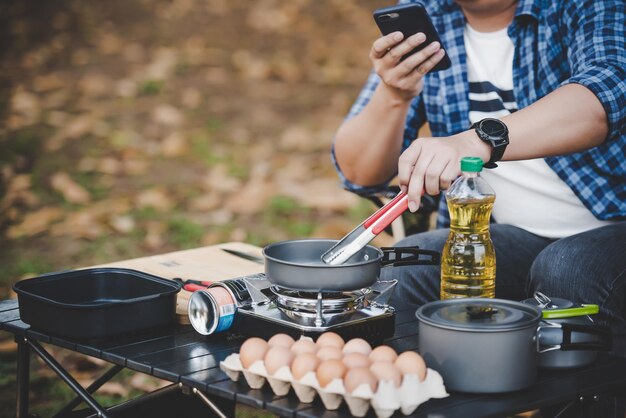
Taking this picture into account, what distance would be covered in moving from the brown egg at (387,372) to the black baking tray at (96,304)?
51cm

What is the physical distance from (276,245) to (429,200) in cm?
85

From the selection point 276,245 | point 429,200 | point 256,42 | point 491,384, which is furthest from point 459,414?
point 256,42

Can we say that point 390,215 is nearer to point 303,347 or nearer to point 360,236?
point 360,236

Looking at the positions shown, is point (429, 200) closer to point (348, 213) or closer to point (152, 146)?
point (348, 213)

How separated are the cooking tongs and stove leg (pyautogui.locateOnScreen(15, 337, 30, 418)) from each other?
2.03 feet

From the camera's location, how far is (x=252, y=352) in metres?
1.33

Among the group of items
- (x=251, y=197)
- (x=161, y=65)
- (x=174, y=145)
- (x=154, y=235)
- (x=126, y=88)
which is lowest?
(x=154, y=235)

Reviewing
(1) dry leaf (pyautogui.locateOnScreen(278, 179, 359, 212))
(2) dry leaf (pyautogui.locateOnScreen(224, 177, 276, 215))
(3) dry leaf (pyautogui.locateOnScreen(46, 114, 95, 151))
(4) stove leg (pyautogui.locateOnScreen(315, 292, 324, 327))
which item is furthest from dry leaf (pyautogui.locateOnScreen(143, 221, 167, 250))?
(4) stove leg (pyautogui.locateOnScreen(315, 292, 324, 327))

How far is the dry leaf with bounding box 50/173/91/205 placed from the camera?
14.0 feet

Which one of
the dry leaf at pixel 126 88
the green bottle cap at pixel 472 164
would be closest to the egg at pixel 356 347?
the green bottle cap at pixel 472 164

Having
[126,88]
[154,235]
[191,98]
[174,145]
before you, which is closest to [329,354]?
Answer: [154,235]

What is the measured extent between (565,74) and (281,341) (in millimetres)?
1128

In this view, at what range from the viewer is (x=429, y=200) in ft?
7.85

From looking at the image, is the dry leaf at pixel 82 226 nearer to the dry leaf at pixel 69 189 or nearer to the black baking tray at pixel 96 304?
the dry leaf at pixel 69 189
